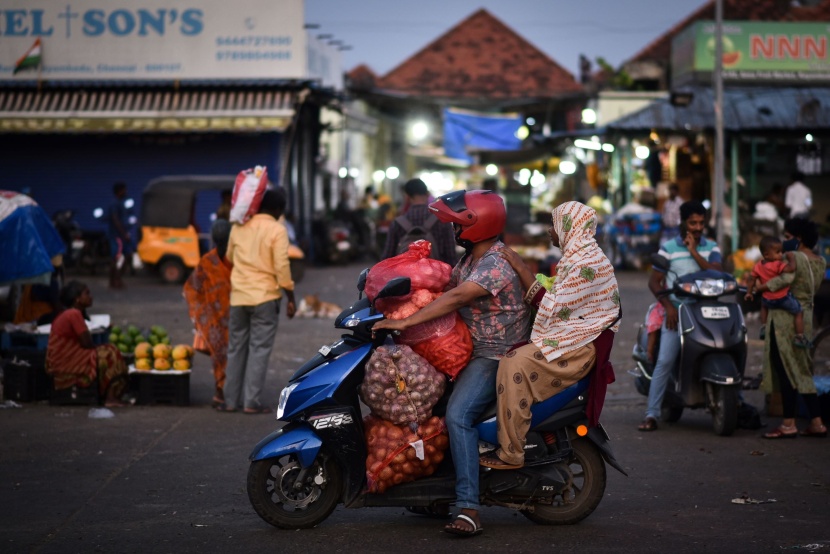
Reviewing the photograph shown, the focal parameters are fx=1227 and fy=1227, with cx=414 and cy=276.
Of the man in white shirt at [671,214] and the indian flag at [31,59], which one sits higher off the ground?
the indian flag at [31,59]

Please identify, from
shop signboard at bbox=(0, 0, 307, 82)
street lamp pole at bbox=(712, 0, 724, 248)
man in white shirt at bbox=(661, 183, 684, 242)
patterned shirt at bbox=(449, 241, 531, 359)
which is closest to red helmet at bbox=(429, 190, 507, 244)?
patterned shirt at bbox=(449, 241, 531, 359)

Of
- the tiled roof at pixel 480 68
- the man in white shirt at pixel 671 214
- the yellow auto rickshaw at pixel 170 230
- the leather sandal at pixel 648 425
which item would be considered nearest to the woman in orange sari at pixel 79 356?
the leather sandal at pixel 648 425

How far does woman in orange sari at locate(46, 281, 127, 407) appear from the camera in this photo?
10.2 m

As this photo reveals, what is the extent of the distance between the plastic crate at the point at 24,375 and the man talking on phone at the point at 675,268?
5.19 m

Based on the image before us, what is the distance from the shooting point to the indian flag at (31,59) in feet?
96.9

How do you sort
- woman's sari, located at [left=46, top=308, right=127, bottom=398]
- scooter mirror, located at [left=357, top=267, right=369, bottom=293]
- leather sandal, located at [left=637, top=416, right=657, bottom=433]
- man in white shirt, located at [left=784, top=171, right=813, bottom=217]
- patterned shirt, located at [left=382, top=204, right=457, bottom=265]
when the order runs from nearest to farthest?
scooter mirror, located at [left=357, top=267, right=369, bottom=293] < leather sandal, located at [left=637, top=416, right=657, bottom=433] < woman's sari, located at [left=46, top=308, right=127, bottom=398] < patterned shirt, located at [left=382, top=204, right=457, bottom=265] < man in white shirt, located at [left=784, top=171, right=813, bottom=217]

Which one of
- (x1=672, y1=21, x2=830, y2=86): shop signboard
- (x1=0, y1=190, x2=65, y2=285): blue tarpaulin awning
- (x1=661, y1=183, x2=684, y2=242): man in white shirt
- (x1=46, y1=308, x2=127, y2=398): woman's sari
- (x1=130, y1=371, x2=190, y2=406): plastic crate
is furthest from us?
(x1=672, y1=21, x2=830, y2=86): shop signboard

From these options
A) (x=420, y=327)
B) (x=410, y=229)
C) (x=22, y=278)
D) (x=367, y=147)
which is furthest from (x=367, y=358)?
(x=367, y=147)

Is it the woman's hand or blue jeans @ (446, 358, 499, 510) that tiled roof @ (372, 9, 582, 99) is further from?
blue jeans @ (446, 358, 499, 510)

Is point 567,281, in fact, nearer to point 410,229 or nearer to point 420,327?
point 420,327

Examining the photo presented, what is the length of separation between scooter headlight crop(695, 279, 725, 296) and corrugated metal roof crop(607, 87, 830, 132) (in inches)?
664

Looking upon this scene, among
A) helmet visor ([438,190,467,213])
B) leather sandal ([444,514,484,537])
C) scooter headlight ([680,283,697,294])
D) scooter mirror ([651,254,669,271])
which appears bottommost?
leather sandal ([444,514,484,537])

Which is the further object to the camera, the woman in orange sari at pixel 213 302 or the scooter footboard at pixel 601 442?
the woman in orange sari at pixel 213 302

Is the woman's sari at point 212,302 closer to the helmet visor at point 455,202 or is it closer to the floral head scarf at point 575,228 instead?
the helmet visor at point 455,202
